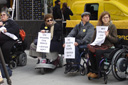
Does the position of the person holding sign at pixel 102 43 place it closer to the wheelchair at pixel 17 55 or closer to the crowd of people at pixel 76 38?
the crowd of people at pixel 76 38

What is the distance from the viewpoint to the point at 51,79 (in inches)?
259

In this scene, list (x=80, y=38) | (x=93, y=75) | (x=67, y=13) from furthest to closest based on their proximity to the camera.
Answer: (x=67, y=13) < (x=80, y=38) < (x=93, y=75)

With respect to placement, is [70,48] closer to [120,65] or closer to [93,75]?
[93,75]

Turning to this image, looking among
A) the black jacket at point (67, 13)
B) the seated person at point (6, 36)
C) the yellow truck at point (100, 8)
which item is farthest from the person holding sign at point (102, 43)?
the black jacket at point (67, 13)

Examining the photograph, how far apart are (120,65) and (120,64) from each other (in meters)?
0.02

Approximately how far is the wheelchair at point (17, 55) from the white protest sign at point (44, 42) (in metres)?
0.75

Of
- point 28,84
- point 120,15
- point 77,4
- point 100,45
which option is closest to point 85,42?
point 100,45

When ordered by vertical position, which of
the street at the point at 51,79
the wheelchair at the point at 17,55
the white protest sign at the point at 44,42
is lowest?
the street at the point at 51,79

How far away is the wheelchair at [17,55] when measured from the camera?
7.63 m

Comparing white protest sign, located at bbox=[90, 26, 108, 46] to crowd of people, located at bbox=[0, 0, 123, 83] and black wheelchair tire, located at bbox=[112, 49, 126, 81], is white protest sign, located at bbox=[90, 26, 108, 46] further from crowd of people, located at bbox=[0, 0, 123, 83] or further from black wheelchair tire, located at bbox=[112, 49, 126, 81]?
black wheelchair tire, located at bbox=[112, 49, 126, 81]

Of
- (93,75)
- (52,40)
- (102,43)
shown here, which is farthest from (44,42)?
(93,75)

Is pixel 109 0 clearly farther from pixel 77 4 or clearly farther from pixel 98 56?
pixel 98 56

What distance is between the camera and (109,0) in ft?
33.7

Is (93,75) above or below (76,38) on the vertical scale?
below
